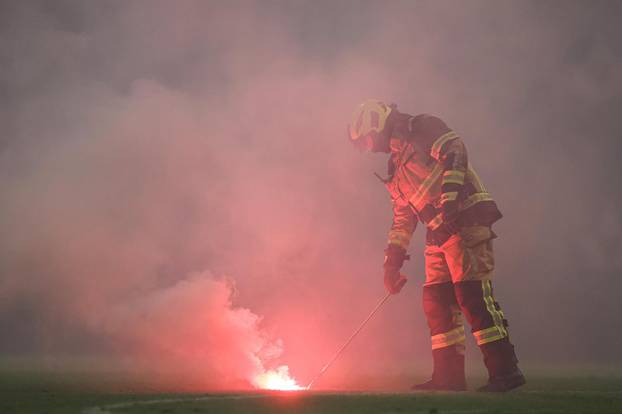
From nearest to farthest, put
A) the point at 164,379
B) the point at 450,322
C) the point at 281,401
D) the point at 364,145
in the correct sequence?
the point at 281,401 < the point at 450,322 < the point at 364,145 < the point at 164,379

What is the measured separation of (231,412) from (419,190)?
551 cm

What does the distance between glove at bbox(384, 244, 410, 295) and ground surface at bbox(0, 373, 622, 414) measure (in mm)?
2644

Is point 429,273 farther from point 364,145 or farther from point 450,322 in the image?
point 364,145

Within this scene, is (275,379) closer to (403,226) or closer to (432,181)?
(403,226)

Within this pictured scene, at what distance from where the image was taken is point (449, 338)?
453 inches

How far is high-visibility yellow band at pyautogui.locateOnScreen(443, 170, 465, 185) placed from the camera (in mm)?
10969

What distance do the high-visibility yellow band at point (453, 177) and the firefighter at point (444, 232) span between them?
2 cm

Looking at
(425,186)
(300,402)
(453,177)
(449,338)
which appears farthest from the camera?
(425,186)

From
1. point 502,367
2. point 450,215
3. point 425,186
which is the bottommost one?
point 502,367

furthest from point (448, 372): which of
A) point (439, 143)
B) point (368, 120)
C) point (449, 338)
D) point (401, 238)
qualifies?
point (368, 120)

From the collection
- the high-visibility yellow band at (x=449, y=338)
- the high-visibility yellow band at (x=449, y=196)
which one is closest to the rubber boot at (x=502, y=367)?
the high-visibility yellow band at (x=449, y=338)

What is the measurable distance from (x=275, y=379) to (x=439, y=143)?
16.9ft

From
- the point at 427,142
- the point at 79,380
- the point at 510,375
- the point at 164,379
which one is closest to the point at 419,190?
the point at 427,142

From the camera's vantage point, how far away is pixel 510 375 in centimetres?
1043
